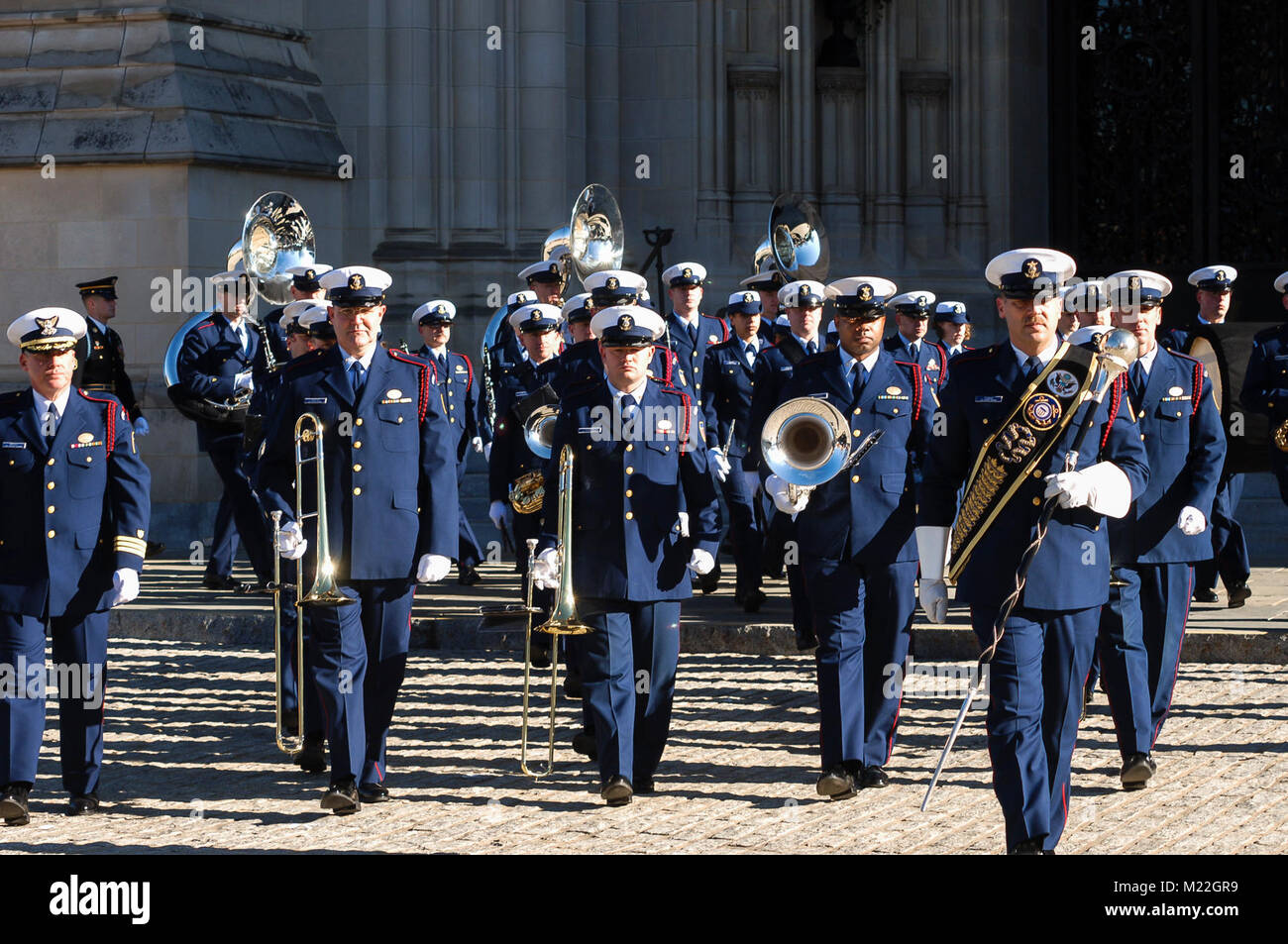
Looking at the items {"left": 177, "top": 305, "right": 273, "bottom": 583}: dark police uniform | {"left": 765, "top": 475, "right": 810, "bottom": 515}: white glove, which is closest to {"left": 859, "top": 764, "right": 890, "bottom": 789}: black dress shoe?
{"left": 765, "top": 475, "right": 810, "bottom": 515}: white glove

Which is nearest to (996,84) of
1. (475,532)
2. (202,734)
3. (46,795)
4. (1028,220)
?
(1028,220)

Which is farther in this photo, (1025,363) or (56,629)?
(56,629)

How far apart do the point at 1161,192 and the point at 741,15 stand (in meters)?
3.96

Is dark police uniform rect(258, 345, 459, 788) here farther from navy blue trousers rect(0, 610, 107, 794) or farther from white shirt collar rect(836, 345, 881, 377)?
white shirt collar rect(836, 345, 881, 377)

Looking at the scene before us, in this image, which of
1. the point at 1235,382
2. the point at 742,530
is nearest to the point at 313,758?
the point at 742,530

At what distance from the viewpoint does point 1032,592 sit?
22.3ft

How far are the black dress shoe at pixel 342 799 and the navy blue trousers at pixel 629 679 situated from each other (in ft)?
3.01

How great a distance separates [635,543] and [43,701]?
7.51 feet

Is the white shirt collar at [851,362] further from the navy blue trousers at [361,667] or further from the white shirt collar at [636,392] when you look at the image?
the navy blue trousers at [361,667]

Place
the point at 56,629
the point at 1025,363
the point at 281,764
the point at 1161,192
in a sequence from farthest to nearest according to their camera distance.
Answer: the point at 1161,192, the point at 281,764, the point at 56,629, the point at 1025,363

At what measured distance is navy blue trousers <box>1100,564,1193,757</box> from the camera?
8.45 metres

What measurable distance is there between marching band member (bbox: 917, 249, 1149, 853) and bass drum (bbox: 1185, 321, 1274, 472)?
4.43 metres

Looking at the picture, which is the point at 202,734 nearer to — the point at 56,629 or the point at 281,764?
the point at 281,764

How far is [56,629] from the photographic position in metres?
8.27
